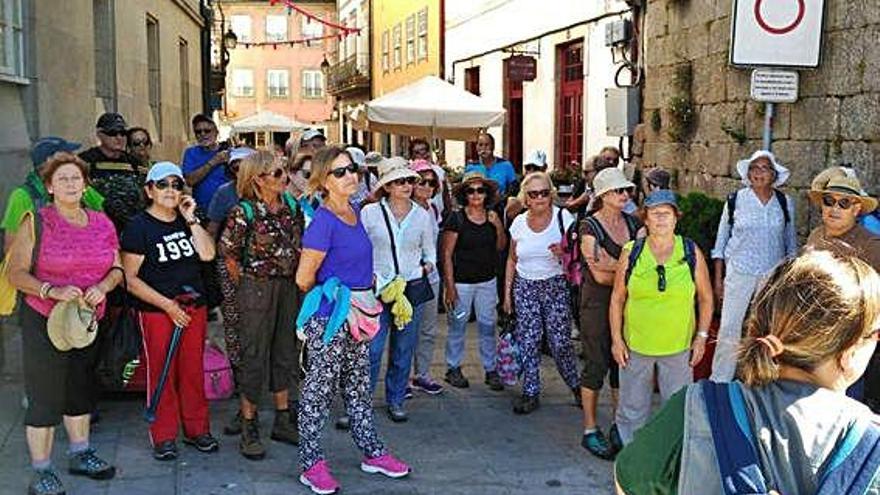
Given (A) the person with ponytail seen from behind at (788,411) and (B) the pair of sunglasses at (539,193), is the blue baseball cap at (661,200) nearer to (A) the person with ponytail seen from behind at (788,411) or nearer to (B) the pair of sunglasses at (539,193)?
(B) the pair of sunglasses at (539,193)

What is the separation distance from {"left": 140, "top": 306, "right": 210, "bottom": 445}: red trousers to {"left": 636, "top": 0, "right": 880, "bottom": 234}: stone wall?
4.56m

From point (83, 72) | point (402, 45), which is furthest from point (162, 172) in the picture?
point (402, 45)

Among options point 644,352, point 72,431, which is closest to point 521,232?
point 644,352

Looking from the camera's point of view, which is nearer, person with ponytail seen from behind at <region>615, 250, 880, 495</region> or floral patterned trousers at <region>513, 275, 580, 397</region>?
person with ponytail seen from behind at <region>615, 250, 880, 495</region>

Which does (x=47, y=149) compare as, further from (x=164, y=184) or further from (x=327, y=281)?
(x=327, y=281)

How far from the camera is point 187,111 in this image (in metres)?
16.2

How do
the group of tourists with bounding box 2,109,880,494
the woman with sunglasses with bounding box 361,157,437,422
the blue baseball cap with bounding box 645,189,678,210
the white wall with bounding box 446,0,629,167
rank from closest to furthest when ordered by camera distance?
the group of tourists with bounding box 2,109,880,494 < the blue baseball cap with bounding box 645,189,678,210 < the woman with sunglasses with bounding box 361,157,437,422 < the white wall with bounding box 446,0,629,167

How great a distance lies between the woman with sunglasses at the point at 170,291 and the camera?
4.55m

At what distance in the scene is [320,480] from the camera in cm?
429

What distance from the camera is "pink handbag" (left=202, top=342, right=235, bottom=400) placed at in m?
5.71

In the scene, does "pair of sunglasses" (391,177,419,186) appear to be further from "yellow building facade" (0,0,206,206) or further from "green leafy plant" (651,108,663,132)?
"green leafy plant" (651,108,663,132)

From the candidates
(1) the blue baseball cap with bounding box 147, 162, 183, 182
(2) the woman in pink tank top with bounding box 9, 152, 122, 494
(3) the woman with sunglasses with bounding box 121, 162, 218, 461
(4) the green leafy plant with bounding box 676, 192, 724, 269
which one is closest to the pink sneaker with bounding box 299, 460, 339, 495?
(3) the woman with sunglasses with bounding box 121, 162, 218, 461

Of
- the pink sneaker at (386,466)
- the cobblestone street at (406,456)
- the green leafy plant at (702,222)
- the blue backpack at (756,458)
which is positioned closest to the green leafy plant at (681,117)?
the green leafy plant at (702,222)

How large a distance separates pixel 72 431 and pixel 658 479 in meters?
3.57
